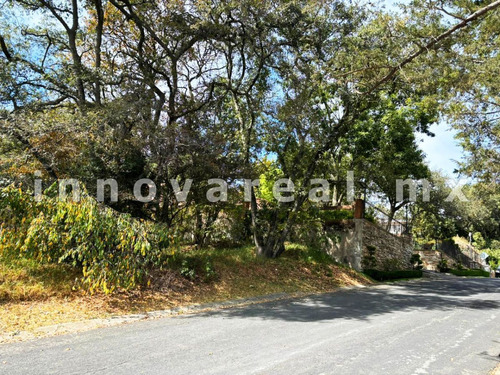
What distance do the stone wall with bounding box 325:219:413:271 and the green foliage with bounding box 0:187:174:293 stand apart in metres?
10.1

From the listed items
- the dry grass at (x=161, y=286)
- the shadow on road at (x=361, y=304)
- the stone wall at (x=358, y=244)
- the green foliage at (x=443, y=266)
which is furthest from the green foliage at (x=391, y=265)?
the green foliage at (x=443, y=266)

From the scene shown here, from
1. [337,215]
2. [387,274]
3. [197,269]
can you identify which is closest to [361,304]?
[197,269]

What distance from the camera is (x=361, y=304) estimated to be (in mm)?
9609

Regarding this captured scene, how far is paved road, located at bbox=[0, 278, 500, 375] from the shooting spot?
14.6 ft

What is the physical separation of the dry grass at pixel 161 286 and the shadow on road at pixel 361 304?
126 cm

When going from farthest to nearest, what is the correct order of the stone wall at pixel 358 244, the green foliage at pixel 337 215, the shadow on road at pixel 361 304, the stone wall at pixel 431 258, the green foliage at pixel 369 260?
the stone wall at pixel 431 258 → the green foliage at pixel 337 215 → the green foliage at pixel 369 260 → the stone wall at pixel 358 244 → the shadow on road at pixel 361 304

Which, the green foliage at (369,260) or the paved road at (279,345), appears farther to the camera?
the green foliage at (369,260)

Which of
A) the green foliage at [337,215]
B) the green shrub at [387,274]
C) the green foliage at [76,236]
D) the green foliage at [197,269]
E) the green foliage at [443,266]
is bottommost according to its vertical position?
the green foliage at [443,266]

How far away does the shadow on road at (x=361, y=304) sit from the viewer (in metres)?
7.91

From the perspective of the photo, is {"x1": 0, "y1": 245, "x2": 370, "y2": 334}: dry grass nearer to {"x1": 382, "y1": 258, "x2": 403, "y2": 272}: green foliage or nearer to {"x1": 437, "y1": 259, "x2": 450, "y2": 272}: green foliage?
{"x1": 382, "y1": 258, "x2": 403, "y2": 272}: green foliage

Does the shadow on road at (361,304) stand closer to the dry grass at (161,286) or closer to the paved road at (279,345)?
the paved road at (279,345)

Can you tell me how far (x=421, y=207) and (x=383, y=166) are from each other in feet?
45.4

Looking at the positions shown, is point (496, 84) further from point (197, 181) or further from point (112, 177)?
point (112, 177)

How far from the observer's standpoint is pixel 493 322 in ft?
25.4
